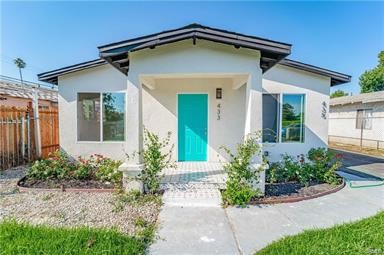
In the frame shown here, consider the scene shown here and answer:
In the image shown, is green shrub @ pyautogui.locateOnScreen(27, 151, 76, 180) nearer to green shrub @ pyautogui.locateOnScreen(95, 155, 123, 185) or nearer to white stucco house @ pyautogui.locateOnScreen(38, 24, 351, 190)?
green shrub @ pyautogui.locateOnScreen(95, 155, 123, 185)

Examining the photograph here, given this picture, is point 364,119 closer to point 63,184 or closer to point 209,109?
point 209,109

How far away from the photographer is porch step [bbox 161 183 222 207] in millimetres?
5256

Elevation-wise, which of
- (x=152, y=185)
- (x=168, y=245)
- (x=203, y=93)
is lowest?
(x=168, y=245)

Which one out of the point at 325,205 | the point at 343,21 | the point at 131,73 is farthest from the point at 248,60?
the point at 343,21

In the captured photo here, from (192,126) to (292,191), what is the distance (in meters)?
4.24

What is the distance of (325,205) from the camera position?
17.3ft

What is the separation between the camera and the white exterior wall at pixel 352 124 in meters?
15.6

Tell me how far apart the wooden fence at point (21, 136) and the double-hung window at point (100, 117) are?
2.41m

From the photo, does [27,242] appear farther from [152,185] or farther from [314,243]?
[314,243]

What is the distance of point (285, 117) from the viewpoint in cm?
852

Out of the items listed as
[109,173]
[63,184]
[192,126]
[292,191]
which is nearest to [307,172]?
[292,191]

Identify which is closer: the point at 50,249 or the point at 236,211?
the point at 50,249

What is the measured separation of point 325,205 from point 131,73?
5.64 m

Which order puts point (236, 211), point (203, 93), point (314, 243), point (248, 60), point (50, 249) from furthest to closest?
point (203, 93)
point (248, 60)
point (236, 211)
point (314, 243)
point (50, 249)
